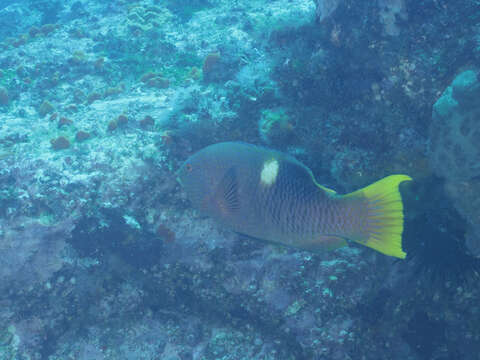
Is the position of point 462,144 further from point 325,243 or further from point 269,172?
point 269,172

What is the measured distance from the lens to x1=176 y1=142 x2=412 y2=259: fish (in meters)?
1.99

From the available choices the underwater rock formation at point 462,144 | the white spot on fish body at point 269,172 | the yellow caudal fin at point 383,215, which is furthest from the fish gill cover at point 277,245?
the white spot on fish body at point 269,172

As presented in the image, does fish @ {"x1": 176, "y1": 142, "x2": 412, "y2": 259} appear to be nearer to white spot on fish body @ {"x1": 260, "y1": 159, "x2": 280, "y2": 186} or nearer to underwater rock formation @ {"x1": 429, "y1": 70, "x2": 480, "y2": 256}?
white spot on fish body @ {"x1": 260, "y1": 159, "x2": 280, "y2": 186}

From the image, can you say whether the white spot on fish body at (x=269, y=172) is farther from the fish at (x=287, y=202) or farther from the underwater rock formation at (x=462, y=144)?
the underwater rock formation at (x=462, y=144)

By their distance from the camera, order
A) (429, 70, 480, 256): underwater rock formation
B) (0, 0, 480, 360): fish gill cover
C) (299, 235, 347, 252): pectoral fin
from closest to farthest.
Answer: (299, 235, 347, 252): pectoral fin
(429, 70, 480, 256): underwater rock formation
(0, 0, 480, 360): fish gill cover

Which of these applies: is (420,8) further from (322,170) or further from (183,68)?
(183,68)

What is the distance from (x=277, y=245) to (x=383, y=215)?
5.01 feet

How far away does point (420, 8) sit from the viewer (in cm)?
344

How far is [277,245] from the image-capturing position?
131 inches

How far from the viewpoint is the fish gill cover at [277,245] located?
285 centimetres

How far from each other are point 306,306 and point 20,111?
21.5 feet

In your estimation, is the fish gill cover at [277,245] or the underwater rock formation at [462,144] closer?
the underwater rock formation at [462,144]

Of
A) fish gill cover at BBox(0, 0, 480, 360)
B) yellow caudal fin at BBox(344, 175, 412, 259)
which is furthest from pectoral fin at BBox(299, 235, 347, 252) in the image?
fish gill cover at BBox(0, 0, 480, 360)

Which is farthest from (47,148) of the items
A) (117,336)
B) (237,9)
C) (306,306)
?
(237,9)
